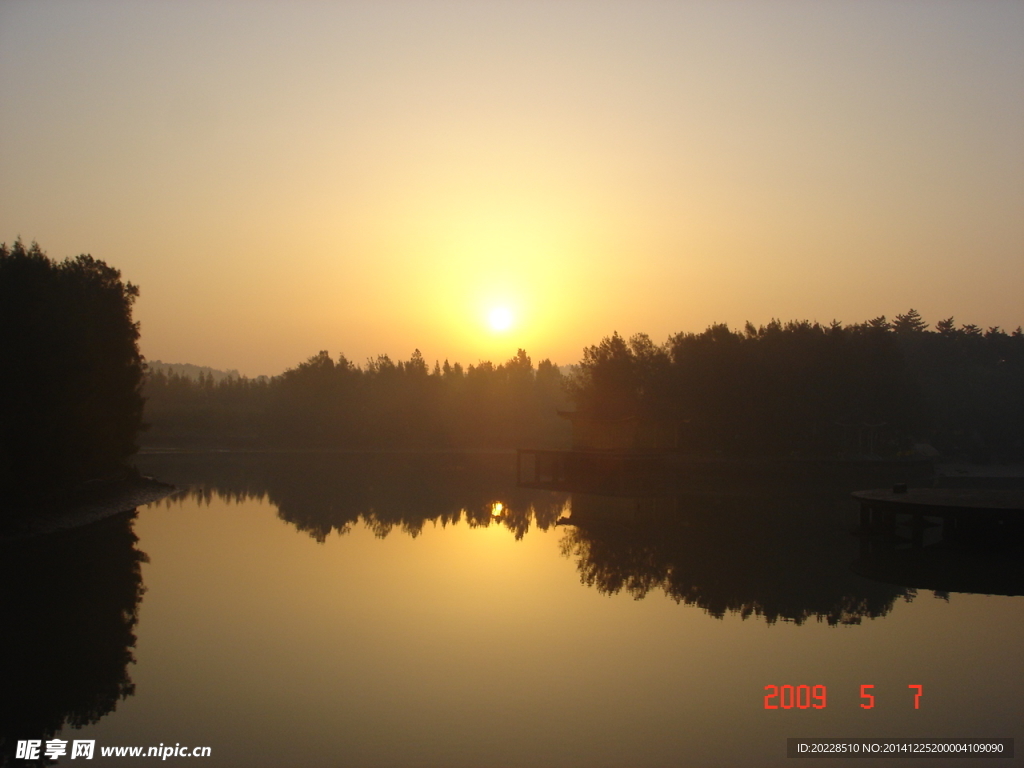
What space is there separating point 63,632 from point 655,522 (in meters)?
21.3

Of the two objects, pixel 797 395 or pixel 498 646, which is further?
pixel 797 395

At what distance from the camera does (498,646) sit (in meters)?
13.7

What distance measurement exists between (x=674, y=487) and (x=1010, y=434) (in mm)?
44524

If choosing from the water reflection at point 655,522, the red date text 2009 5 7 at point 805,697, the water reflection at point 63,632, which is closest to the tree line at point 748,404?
the water reflection at point 655,522

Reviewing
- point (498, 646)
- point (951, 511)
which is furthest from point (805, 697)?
point (951, 511)

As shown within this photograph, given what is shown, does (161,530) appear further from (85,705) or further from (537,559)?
(85,705)

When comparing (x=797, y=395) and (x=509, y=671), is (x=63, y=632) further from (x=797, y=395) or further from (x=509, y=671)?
(x=797, y=395)

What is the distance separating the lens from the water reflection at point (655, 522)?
18.1 m

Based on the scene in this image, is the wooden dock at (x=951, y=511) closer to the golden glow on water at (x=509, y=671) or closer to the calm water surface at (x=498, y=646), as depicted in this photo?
the calm water surface at (x=498, y=646)

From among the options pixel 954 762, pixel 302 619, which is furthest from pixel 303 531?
pixel 954 762

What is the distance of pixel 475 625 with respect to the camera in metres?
15.2

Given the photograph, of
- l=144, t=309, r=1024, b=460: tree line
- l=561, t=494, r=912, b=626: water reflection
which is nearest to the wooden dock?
l=561, t=494, r=912, b=626: water reflection

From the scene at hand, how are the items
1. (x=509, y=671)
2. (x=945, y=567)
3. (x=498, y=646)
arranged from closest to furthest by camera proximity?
(x=509, y=671)
(x=498, y=646)
(x=945, y=567)

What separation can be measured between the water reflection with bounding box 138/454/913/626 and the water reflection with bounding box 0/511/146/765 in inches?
306
